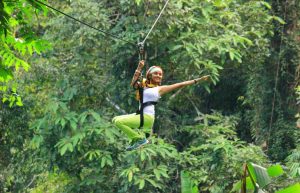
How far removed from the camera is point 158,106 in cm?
956

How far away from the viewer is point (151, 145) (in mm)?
8711

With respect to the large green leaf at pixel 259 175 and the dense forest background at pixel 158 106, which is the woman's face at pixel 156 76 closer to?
the large green leaf at pixel 259 175

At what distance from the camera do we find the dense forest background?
345 inches

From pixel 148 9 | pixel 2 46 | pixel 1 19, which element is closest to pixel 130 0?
pixel 148 9

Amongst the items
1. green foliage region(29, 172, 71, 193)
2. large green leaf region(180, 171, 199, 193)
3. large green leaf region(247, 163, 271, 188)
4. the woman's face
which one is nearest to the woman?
the woman's face

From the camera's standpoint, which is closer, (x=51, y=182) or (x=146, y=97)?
(x=146, y=97)

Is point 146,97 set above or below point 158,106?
above

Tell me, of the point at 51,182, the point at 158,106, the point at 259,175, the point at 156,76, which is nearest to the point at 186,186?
the point at 259,175

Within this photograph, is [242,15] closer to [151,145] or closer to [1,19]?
[151,145]

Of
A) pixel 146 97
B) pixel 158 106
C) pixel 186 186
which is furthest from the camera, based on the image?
pixel 158 106

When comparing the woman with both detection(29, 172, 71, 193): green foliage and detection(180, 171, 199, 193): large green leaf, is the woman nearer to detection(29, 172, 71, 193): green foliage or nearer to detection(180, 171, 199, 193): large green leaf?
detection(180, 171, 199, 193): large green leaf

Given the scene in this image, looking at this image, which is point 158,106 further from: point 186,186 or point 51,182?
point 186,186

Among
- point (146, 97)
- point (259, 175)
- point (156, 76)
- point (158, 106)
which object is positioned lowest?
point (158, 106)

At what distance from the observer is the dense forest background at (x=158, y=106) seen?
8766mm
